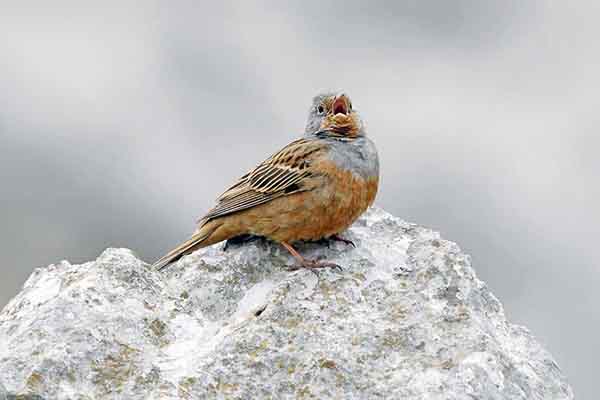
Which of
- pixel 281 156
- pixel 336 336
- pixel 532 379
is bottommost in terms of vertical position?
pixel 532 379

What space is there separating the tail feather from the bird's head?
1293 millimetres

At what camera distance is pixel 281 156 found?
7.34 meters

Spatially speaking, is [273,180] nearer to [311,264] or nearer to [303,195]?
[303,195]

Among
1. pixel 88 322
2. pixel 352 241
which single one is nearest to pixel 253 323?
pixel 88 322

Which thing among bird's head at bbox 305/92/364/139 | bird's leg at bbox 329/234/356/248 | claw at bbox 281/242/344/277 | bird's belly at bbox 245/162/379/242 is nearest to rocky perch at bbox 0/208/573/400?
claw at bbox 281/242/344/277

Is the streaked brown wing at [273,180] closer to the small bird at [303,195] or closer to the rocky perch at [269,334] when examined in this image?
the small bird at [303,195]

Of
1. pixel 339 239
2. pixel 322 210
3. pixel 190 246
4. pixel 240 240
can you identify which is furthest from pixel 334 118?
pixel 190 246

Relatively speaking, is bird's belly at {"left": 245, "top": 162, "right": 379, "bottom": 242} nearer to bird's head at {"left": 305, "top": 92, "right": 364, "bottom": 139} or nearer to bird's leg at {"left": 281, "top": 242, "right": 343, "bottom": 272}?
bird's leg at {"left": 281, "top": 242, "right": 343, "bottom": 272}

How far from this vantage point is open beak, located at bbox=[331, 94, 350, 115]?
24.3 ft

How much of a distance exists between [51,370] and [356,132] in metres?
3.54

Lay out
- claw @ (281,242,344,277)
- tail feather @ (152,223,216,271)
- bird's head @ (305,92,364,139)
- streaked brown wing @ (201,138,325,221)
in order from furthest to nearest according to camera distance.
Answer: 1. bird's head @ (305,92,364,139)
2. streaked brown wing @ (201,138,325,221)
3. tail feather @ (152,223,216,271)
4. claw @ (281,242,344,277)

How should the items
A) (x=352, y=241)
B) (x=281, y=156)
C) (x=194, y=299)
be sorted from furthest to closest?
(x=281, y=156)
(x=352, y=241)
(x=194, y=299)

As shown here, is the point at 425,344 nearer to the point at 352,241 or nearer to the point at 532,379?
the point at 532,379

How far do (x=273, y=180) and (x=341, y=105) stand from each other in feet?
3.02
